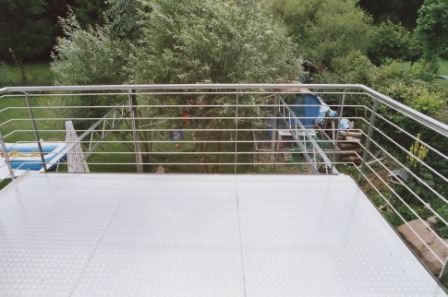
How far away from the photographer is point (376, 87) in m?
9.00

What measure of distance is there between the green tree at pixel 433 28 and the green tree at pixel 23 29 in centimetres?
1800

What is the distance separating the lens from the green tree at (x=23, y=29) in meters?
15.6

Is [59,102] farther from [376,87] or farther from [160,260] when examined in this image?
[376,87]

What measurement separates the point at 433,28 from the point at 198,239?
15.1 m

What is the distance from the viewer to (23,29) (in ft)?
54.1

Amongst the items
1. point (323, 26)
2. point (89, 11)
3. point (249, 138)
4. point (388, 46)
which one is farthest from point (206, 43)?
point (89, 11)

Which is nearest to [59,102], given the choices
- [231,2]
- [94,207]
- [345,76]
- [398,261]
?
[231,2]

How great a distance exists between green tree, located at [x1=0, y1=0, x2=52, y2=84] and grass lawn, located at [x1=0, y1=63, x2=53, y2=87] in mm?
467

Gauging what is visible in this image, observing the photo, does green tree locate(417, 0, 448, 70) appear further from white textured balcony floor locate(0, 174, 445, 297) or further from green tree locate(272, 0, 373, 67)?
white textured balcony floor locate(0, 174, 445, 297)

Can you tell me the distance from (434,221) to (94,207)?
4759 mm

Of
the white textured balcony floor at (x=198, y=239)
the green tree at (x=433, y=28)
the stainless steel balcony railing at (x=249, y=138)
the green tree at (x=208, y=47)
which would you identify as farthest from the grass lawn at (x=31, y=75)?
the green tree at (x=433, y=28)

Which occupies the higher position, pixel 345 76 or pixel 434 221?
pixel 345 76

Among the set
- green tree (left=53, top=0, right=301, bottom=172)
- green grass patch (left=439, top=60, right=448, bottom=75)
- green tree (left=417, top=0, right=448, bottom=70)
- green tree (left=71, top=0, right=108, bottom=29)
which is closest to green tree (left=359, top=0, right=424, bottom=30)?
green grass patch (left=439, top=60, right=448, bottom=75)

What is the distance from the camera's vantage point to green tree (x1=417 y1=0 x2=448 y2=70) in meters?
12.2
